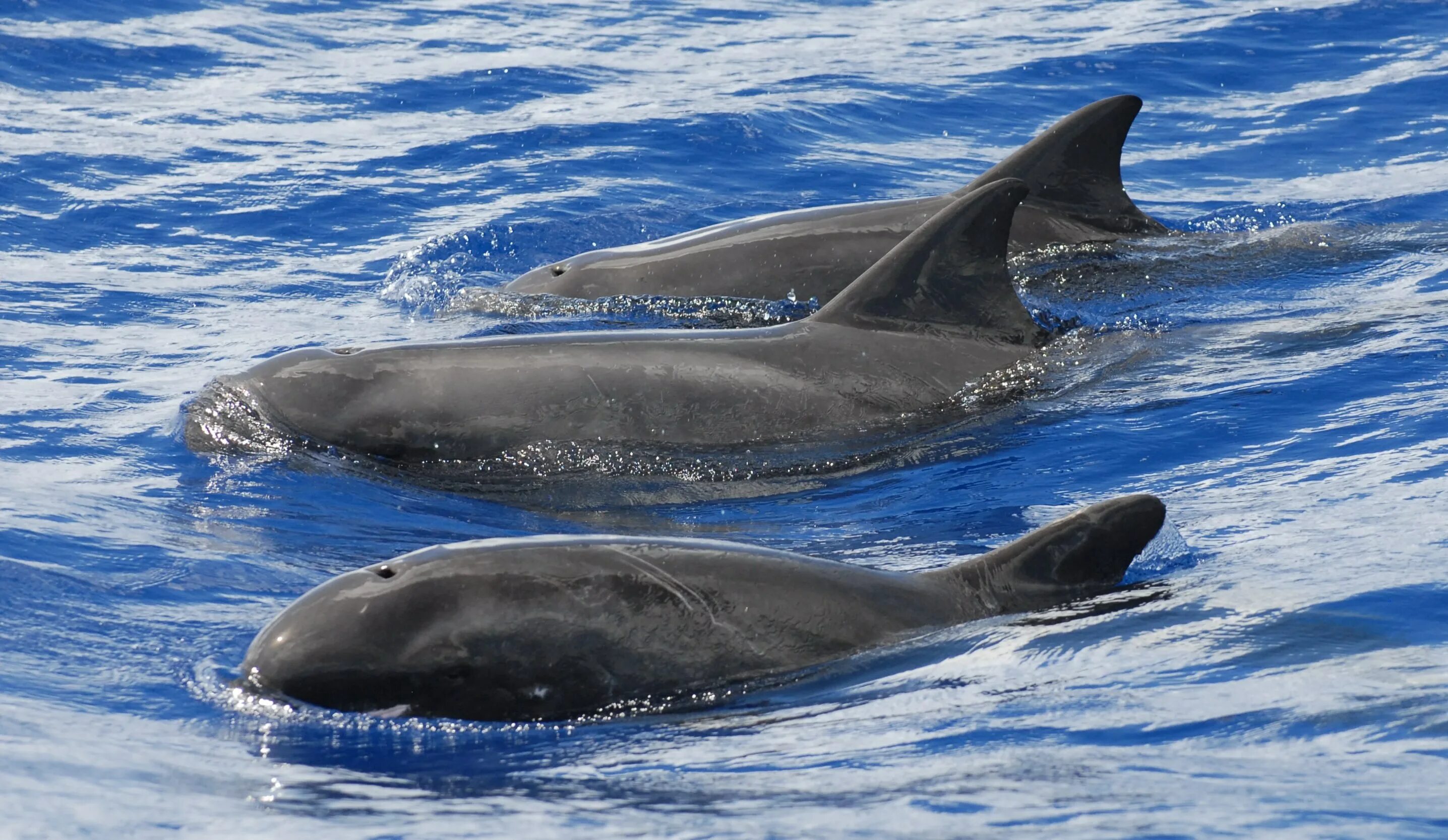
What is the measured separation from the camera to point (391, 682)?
602cm

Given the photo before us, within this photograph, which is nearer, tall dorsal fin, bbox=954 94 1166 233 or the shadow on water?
the shadow on water

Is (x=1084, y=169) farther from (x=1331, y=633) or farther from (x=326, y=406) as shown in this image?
(x=1331, y=633)

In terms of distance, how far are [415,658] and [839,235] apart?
689 cm

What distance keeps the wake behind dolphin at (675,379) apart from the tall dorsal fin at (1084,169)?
233 centimetres

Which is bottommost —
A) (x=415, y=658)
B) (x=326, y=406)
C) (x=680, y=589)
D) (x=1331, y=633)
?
(x=1331, y=633)

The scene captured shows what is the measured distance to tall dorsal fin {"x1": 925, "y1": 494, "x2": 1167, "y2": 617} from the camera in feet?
22.4

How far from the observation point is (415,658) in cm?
605

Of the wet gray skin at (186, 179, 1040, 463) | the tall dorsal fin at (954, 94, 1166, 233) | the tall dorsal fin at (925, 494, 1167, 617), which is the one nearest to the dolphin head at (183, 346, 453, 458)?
the wet gray skin at (186, 179, 1040, 463)

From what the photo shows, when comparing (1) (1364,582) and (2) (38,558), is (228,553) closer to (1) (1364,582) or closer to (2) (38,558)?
(2) (38,558)

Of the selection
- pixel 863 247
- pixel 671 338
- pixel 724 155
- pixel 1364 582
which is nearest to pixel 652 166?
pixel 724 155

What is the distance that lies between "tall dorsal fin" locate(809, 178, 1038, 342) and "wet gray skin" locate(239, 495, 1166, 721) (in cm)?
313

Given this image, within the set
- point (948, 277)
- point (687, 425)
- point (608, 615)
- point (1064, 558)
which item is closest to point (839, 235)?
point (948, 277)

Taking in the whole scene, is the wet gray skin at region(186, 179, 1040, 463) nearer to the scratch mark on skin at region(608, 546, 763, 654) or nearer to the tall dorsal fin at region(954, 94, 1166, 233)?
the tall dorsal fin at region(954, 94, 1166, 233)

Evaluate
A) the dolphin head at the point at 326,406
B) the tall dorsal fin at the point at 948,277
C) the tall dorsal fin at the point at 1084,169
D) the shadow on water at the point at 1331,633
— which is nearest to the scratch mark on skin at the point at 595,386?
the dolphin head at the point at 326,406
